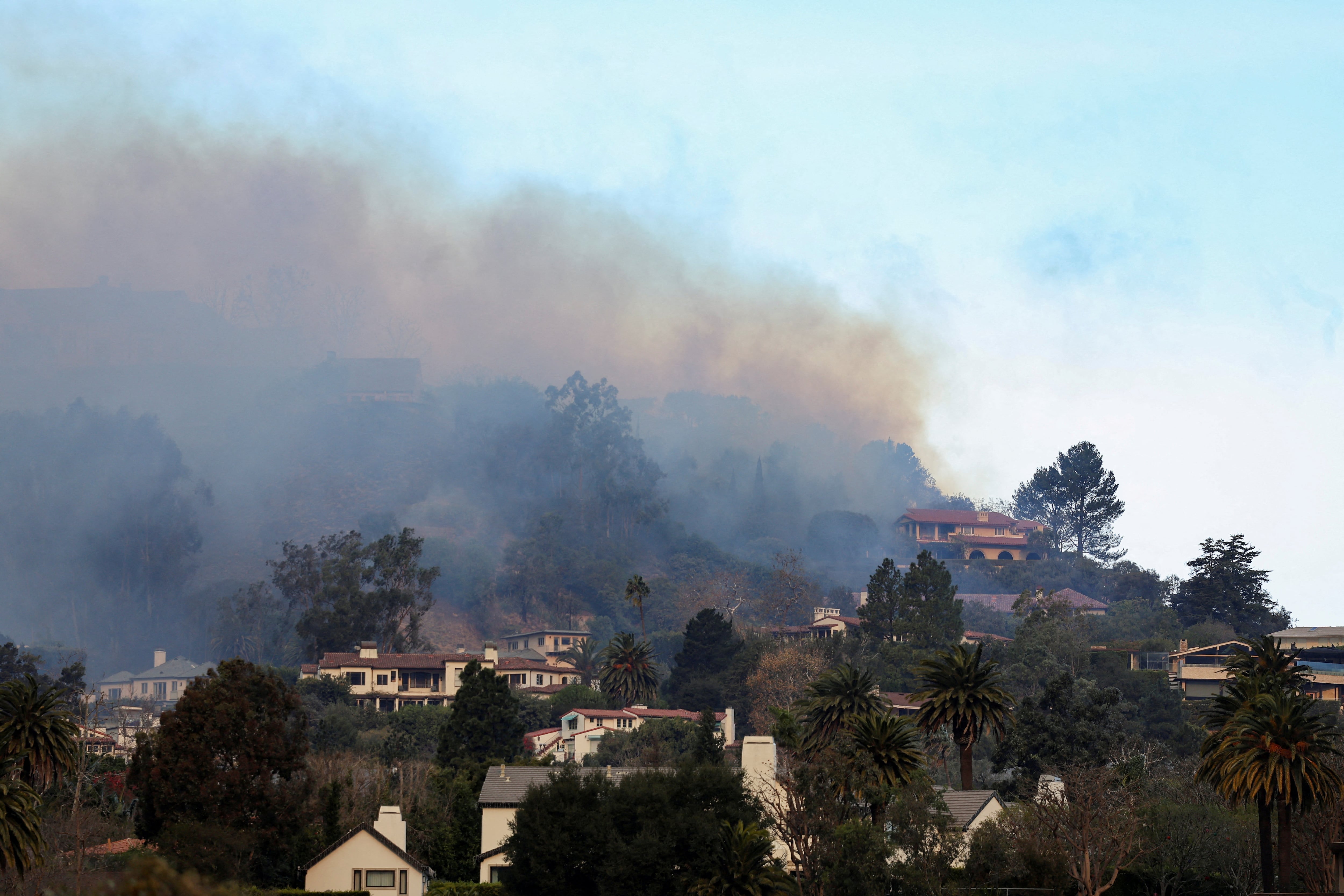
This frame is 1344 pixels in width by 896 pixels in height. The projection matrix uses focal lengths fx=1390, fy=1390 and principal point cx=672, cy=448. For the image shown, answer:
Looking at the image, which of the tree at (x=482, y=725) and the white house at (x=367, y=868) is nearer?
the white house at (x=367, y=868)

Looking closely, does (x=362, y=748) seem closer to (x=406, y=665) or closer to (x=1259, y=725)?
(x=406, y=665)

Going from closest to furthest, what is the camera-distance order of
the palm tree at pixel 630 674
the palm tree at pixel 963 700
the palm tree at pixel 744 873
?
the palm tree at pixel 744 873
the palm tree at pixel 963 700
the palm tree at pixel 630 674

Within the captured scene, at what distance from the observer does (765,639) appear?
165125 mm


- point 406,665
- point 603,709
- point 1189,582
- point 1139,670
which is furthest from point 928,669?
point 1189,582

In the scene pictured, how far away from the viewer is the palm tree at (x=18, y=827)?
51.1m

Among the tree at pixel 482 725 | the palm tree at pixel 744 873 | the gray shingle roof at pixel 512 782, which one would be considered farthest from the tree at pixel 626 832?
the tree at pixel 482 725

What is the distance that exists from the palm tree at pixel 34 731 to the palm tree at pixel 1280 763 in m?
52.8

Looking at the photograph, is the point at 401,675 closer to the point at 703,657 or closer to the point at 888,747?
the point at 703,657

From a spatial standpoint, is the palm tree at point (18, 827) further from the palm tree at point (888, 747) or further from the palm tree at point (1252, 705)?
the palm tree at point (1252, 705)

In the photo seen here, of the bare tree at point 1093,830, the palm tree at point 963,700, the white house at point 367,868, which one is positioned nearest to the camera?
the bare tree at point 1093,830

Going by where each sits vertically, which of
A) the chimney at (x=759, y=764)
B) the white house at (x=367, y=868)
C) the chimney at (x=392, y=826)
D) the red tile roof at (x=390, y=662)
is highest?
the red tile roof at (x=390, y=662)

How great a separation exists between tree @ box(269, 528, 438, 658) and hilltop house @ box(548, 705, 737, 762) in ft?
163

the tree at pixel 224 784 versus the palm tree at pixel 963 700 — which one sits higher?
the palm tree at pixel 963 700

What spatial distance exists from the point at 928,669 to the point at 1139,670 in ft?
236
